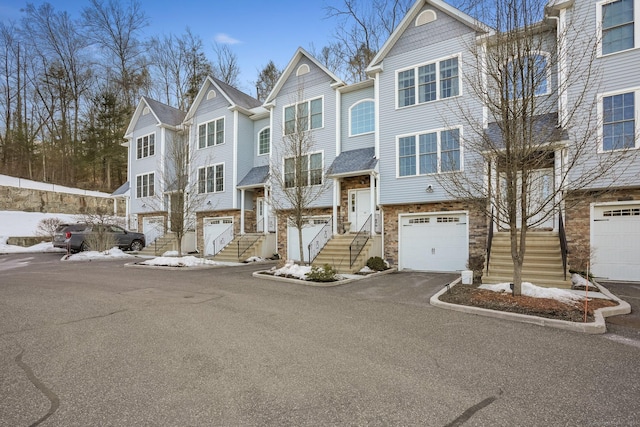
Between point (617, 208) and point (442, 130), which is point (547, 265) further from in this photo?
point (442, 130)

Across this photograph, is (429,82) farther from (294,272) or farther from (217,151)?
(217,151)

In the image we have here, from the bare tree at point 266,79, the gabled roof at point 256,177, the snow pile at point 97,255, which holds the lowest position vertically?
the snow pile at point 97,255

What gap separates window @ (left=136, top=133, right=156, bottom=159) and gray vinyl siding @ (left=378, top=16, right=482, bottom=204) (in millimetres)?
17018

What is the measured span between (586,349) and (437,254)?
8539mm

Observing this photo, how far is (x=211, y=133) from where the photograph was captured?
69.8 ft

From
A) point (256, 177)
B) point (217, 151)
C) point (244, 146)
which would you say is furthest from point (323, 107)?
point (217, 151)

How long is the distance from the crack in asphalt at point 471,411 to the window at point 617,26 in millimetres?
12326

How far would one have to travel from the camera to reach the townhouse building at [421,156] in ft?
33.3

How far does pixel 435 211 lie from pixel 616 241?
18.1 feet

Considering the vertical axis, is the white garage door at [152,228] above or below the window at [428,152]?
below

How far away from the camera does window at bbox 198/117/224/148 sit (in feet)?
68.1

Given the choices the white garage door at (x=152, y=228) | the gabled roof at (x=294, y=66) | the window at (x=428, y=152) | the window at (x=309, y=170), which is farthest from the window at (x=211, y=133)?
the window at (x=428, y=152)

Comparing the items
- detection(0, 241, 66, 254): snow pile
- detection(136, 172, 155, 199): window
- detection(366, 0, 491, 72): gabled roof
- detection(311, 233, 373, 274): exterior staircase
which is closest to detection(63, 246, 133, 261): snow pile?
detection(0, 241, 66, 254): snow pile

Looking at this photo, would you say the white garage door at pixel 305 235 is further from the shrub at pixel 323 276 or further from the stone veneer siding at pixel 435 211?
the shrub at pixel 323 276
